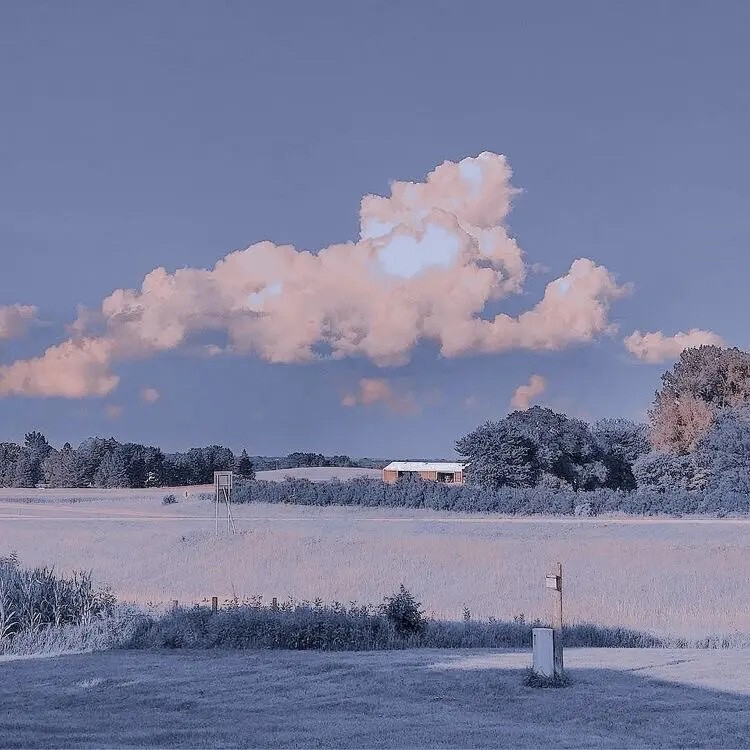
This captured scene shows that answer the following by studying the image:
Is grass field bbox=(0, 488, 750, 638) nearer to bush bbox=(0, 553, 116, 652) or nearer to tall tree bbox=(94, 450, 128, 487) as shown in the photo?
bush bbox=(0, 553, 116, 652)

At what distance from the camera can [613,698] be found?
9.81 m

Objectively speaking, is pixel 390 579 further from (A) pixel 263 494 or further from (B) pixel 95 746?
(A) pixel 263 494

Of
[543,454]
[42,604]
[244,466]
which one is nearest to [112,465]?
[244,466]

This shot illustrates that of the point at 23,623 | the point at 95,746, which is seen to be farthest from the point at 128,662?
the point at 95,746

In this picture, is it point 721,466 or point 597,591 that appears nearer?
point 597,591

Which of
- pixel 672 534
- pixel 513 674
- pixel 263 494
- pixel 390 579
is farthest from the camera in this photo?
pixel 263 494

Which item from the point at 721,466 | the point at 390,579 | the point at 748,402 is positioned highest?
the point at 748,402

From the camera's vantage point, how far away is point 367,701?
31.7ft

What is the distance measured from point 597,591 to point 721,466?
31.7m

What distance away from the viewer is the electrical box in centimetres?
1036

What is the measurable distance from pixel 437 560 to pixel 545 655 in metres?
22.1

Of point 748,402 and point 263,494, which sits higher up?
point 748,402

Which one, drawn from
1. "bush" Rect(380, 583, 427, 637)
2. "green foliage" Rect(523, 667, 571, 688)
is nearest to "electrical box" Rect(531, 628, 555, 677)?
"green foliage" Rect(523, 667, 571, 688)

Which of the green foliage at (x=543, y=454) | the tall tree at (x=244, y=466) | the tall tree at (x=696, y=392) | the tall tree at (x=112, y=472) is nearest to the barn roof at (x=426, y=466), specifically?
the tall tree at (x=244, y=466)
